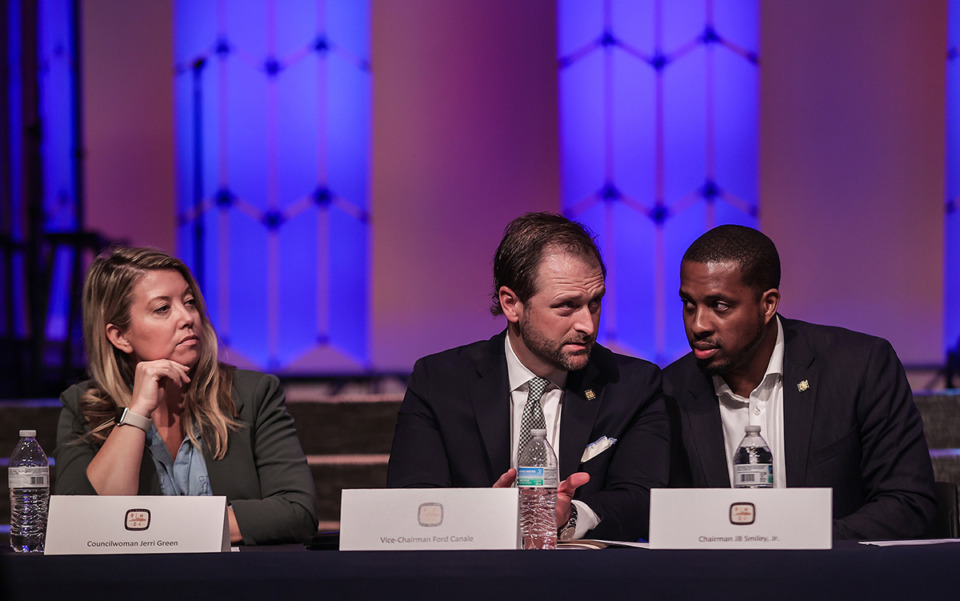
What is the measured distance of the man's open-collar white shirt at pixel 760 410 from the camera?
2.25 meters

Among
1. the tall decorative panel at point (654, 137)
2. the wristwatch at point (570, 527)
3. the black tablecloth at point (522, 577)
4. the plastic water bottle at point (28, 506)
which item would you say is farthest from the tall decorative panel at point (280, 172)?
the black tablecloth at point (522, 577)

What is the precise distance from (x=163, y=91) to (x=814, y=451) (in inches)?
168

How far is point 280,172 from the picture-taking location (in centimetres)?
543

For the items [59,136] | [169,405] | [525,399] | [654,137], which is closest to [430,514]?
[525,399]

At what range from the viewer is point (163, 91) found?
5355mm

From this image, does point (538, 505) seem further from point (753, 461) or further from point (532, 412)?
point (753, 461)

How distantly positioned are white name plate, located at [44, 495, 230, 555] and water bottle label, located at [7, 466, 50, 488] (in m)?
0.42

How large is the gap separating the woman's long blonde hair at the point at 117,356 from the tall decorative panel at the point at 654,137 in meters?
3.35

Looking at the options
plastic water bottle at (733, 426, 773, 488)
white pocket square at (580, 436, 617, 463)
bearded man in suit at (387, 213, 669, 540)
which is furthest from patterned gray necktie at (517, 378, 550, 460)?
plastic water bottle at (733, 426, 773, 488)

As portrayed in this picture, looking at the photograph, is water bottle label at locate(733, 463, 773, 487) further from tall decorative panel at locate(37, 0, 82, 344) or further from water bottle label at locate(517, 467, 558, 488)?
tall decorative panel at locate(37, 0, 82, 344)

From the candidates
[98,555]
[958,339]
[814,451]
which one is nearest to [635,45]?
[958,339]

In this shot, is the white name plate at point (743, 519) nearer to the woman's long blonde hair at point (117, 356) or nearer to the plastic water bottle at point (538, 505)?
the plastic water bottle at point (538, 505)

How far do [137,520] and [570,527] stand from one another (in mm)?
747

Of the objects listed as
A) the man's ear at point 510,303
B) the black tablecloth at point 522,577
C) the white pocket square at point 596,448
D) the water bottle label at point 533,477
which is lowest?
the black tablecloth at point 522,577
